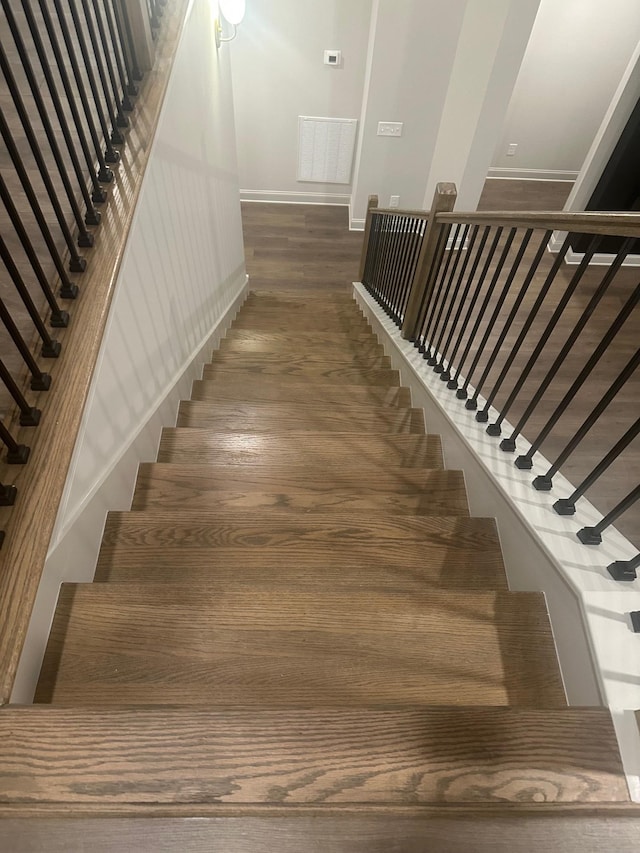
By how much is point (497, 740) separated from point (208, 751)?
0.44 metres

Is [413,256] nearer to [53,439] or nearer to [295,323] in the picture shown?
[295,323]

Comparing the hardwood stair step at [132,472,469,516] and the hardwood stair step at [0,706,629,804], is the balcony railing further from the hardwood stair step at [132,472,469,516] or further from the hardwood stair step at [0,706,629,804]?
the hardwood stair step at [0,706,629,804]

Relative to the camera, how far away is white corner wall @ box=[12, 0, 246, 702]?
1.21m

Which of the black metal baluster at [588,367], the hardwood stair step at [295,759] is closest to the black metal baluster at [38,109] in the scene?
the hardwood stair step at [295,759]

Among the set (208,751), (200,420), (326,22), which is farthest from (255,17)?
(208,751)

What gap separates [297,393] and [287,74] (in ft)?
14.5

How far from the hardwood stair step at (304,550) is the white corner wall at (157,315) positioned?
0.32ft

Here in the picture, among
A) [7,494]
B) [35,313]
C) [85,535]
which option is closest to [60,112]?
[35,313]

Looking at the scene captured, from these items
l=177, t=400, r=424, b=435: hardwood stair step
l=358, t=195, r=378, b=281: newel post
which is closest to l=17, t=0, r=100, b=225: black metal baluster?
l=177, t=400, r=424, b=435: hardwood stair step

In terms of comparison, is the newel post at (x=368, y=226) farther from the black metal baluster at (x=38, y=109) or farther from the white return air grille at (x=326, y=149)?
the black metal baluster at (x=38, y=109)

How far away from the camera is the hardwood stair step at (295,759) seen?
0.69 metres

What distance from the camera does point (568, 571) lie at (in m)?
1.09

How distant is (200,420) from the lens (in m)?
2.17

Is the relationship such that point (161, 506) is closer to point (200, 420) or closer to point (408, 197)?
point (200, 420)
